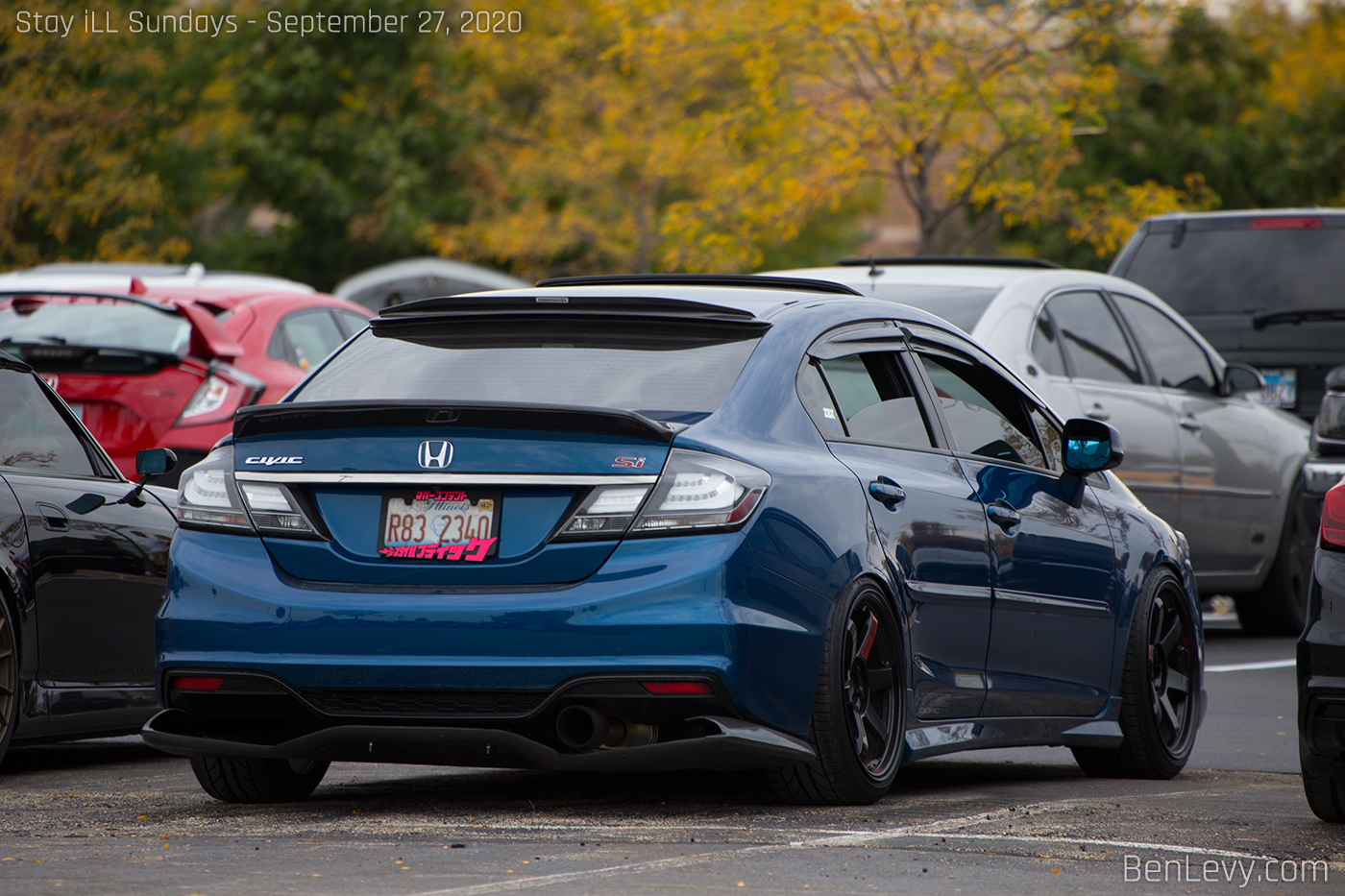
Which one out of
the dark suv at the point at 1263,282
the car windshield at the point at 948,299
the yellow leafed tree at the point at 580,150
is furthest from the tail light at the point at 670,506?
the yellow leafed tree at the point at 580,150

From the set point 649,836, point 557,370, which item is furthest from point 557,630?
point 557,370

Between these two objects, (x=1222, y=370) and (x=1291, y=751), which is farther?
(x=1222, y=370)

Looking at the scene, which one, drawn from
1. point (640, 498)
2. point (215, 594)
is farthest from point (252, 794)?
point (640, 498)

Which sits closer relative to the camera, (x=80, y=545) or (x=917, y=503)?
(x=917, y=503)

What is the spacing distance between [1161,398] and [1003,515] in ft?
16.4

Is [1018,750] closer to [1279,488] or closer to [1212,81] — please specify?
[1279,488]

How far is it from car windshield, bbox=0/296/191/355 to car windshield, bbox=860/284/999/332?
3788mm

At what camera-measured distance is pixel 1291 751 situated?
8.12 meters

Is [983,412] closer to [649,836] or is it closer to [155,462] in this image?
[649,836]

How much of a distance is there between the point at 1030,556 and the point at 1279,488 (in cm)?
619

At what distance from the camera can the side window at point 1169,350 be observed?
11672mm

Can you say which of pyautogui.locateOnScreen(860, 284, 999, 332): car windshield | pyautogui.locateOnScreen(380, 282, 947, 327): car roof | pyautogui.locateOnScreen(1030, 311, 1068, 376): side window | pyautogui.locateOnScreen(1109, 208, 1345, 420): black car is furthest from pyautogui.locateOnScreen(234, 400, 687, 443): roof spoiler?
pyautogui.locateOnScreen(1109, 208, 1345, 420): black car

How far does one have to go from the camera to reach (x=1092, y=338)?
440 inches

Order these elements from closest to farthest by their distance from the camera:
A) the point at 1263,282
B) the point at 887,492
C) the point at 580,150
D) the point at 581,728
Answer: the point at 581,728, the point at 887,492, the point at 1263,282, the point at 580,150
